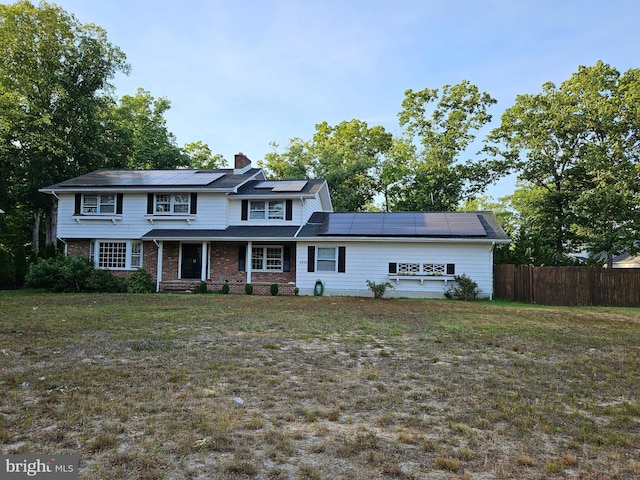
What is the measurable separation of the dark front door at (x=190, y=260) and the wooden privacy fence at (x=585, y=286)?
15.4m

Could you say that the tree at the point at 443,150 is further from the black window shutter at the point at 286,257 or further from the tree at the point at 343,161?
the black window shutter at the point at 286,257

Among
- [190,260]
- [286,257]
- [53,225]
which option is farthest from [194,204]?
[53,225]

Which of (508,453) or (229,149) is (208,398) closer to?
(508,453)

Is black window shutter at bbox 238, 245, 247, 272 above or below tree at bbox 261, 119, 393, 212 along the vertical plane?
below

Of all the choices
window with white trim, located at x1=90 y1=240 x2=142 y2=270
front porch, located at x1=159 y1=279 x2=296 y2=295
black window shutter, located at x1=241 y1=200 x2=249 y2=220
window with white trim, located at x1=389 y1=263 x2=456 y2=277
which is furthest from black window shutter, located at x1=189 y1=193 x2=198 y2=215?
window with white trim, located at x1=389 y1=263 x2=456 y2=277

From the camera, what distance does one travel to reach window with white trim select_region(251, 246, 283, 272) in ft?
66.9

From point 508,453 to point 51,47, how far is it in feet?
107

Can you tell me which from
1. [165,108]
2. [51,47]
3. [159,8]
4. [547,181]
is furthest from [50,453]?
[165,108]

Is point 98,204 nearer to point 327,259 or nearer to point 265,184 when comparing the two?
point 265,184

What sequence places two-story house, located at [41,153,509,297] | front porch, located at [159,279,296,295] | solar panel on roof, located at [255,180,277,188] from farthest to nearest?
solar panel on roof, located at [255,180,277,188]
front porch, located at [159,279,296,295]
two-story house, located at [41,153,509,297]

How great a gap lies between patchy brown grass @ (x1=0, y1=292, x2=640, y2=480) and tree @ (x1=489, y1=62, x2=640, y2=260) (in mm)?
15685

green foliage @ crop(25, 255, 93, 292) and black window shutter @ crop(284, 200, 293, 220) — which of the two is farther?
black window shutter @ crop(284, 200, 293, 220)

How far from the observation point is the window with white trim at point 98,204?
70.6ft

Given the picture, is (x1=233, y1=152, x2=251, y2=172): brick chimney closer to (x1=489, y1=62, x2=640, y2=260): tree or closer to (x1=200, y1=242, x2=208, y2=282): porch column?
(x1=200, y1=242, x2=208, y2=282): porch column
